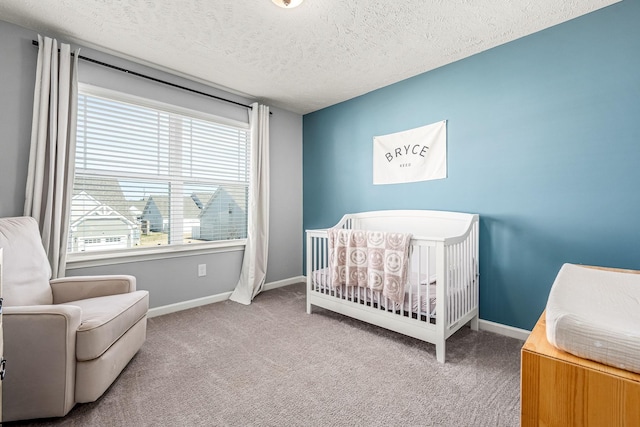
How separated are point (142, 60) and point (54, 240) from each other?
5.38 ft

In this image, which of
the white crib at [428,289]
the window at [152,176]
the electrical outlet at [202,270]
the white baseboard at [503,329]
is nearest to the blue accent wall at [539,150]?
the white baseboard at [503,329]

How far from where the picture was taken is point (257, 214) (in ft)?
10.7

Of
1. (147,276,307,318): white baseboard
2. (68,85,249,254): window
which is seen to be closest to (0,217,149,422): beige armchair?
(68,85,249,254): window

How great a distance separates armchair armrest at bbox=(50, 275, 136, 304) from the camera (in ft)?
5.97

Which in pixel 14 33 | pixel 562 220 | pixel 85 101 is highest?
pixel 14 33

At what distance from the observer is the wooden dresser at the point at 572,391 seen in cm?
65

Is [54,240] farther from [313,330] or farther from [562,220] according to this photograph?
[562,220]

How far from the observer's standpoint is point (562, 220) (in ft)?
6.45

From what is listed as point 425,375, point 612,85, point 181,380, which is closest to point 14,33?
point 181,380

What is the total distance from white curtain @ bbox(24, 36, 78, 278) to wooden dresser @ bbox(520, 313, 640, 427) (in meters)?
2.78

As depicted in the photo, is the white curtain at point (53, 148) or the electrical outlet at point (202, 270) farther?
the electrical outlet at point (202, 270)

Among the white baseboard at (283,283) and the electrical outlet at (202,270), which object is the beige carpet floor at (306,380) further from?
the white baseboard at (283,283)

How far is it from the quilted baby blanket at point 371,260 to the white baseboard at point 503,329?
89cm

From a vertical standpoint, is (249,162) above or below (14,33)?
below
